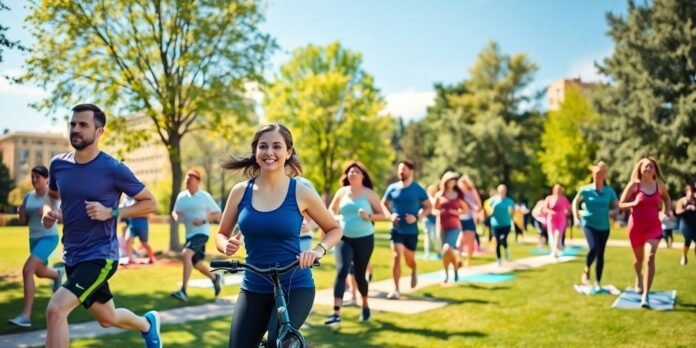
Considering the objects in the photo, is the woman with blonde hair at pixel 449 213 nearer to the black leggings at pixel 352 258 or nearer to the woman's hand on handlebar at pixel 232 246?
the black leggings at pixel 352 258

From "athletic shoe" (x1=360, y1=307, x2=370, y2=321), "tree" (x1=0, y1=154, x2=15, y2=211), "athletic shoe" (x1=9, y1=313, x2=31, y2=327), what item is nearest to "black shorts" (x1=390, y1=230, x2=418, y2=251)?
"athletic shoe" (x1=360, y1=307, x2=370, y2=321)

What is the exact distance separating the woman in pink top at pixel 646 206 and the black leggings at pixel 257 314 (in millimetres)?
7183

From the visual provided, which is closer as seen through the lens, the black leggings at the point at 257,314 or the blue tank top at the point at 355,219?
the black leggings at the point at 257,314

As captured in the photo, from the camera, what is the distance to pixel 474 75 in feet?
195

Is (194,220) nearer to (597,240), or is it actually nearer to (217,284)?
(217,284)

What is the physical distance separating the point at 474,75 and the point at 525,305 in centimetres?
5259

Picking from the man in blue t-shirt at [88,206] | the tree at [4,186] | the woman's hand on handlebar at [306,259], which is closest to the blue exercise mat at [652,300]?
the woman's hand on handlebar at [306,259]

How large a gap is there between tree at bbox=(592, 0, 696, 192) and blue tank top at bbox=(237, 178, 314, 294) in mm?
36279

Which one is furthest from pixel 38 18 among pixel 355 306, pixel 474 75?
pixel 474 75

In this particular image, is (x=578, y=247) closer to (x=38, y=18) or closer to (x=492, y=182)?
(x=38, y=18)

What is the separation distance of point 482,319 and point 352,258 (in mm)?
2195

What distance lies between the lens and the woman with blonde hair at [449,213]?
12359 mm

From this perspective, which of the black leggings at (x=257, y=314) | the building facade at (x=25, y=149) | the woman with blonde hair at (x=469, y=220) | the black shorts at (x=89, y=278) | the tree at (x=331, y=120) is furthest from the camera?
the building facade at (x=25, y=149)

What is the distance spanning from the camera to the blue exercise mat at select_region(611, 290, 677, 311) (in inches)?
352
